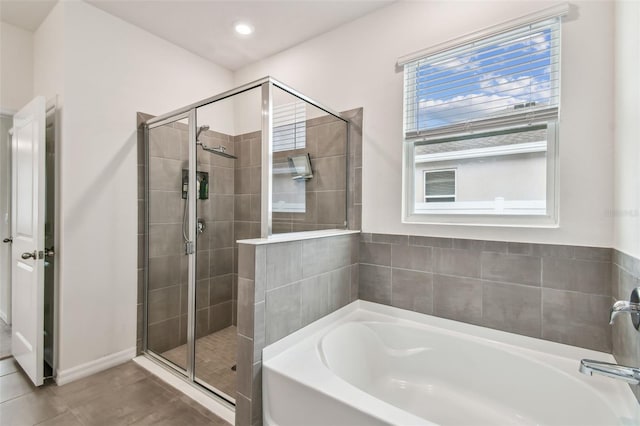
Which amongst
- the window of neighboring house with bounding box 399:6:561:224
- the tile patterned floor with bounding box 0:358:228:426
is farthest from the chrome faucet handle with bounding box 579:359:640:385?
the tile patterned floor with bounding box 0:358:228:426

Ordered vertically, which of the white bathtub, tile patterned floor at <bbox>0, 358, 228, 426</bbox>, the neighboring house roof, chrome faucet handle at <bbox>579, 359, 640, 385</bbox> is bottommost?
tile patterned floor at <bbox>0, 358, 228, 426</bbox>

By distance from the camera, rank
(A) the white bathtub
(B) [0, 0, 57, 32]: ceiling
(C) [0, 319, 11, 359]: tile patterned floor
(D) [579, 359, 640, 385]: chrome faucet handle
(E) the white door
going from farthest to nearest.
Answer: (C) [0, 319, 11, 359]: tile patterned floor < (B) [0, 0, 57, 32]: ceiling < (E) the white door < (A) the white bathtub < (D) [579, 359, 640, 385]: chrome faucet handle

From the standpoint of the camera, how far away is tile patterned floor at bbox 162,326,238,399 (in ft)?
6.77

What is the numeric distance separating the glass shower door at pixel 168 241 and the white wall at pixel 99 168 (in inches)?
5.6

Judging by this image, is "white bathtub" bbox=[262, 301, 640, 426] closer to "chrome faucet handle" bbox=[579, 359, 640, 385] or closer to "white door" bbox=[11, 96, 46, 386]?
"chrome faucet handle" bbox=[579, 359, 640, 385]

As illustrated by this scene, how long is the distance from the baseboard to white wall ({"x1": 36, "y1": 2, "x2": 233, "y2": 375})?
2cm

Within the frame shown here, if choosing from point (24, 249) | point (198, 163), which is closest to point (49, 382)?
point (24, 249)

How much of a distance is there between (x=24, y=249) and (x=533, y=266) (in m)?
3.52

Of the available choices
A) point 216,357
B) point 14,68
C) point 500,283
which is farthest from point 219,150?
point 500,283

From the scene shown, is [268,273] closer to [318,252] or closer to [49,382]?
[318,252]

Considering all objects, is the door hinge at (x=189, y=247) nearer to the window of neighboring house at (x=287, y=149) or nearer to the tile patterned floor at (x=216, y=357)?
the tile patterned floor at (x=216, y=357)

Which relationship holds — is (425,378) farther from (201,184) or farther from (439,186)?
(201,184)

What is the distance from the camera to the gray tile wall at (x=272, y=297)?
4.91 ft

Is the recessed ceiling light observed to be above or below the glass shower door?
above
